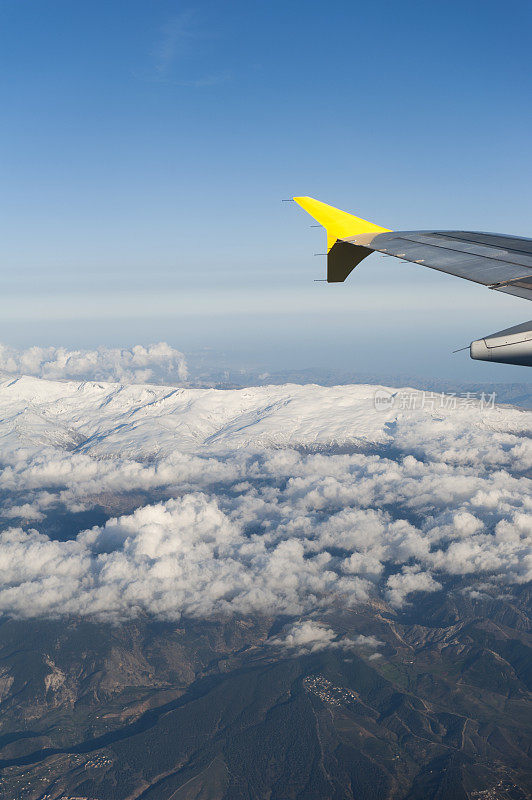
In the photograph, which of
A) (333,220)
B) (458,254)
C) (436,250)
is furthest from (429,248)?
(333,220)

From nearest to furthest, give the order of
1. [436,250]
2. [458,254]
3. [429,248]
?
[458,254]
[436,250]
[429,248]

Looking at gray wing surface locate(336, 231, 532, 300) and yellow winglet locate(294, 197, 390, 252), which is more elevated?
yellow winglet locate(294, 197, 390, 252)

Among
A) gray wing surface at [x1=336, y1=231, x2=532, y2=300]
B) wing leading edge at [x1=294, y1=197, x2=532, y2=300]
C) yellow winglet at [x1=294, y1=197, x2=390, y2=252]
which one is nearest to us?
gray wing surface at [x1=336, y1=231, x2=532, y2=300]

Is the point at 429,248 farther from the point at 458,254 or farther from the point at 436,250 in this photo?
the point at 458,254

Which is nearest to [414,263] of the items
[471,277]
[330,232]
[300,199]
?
[471,277]

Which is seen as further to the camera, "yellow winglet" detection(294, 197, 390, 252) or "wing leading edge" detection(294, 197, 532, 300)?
"yellow winglet" detection(294, 197, 390, 252)

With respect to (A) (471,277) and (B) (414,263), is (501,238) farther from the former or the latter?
(A) (471,277)
